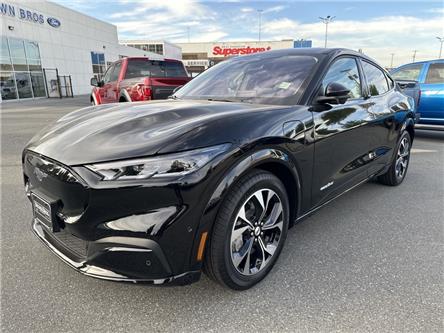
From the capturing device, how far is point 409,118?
179 inches

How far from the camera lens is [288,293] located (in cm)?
225

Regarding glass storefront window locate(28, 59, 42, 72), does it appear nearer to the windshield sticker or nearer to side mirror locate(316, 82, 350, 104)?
the windshield sticker

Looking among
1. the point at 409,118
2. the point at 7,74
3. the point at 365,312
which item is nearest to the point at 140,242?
the point at 365,312

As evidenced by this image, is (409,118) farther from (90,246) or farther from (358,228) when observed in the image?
(90,246)

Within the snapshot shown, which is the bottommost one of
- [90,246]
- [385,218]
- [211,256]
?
[385,218]

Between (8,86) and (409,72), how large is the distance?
21.8 meters

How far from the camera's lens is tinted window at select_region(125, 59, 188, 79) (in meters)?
8.37

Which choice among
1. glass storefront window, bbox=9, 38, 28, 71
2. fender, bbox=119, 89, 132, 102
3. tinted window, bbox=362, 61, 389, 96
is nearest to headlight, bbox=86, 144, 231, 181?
tinted window, bbox=362, 61, 389, 96

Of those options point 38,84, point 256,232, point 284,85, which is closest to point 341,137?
point 284,85

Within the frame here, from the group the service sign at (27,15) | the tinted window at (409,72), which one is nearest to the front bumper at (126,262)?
the tinted window at (409,72)

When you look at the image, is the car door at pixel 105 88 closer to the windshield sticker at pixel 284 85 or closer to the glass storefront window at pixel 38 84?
the windshield sticker at pixel 284 85

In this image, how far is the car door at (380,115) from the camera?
11.7ft

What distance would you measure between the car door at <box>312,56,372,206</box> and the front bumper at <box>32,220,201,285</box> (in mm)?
1437

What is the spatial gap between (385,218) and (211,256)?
2381 mm
